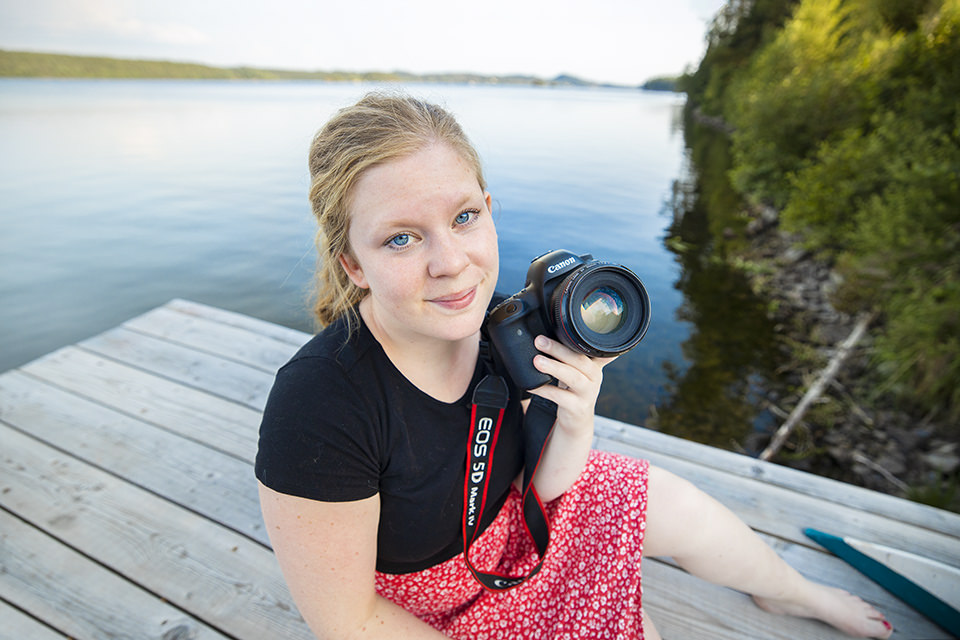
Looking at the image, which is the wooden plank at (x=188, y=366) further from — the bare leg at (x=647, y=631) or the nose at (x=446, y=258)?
the bare leg at (x=647, y=631)

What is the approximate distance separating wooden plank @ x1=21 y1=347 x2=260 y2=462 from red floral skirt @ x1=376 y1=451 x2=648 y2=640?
1195mm

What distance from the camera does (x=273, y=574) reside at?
1493 mm

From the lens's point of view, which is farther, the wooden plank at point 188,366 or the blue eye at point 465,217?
the wooden plank at point 188,366

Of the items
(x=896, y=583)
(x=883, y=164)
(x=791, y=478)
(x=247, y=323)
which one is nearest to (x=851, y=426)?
(x=791, y=478)

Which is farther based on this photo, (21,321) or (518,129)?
(518,129)

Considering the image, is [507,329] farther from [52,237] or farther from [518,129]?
[518,129]

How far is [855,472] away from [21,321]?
8.29 m

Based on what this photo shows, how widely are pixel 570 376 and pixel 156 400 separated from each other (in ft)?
7.06

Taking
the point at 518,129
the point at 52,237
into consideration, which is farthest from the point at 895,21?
the point at 52,237

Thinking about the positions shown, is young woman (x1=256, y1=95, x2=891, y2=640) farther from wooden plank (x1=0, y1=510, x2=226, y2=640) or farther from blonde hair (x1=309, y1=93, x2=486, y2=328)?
wooden plank (x1=0, y1=510, x2=226, y2=640)

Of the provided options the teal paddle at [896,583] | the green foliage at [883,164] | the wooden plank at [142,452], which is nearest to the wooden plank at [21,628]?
the wooden plank at [142,452]

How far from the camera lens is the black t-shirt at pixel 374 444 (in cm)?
81

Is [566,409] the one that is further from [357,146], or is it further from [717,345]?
[717,345]

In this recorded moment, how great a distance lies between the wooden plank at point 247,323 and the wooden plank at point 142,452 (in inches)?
32.1
